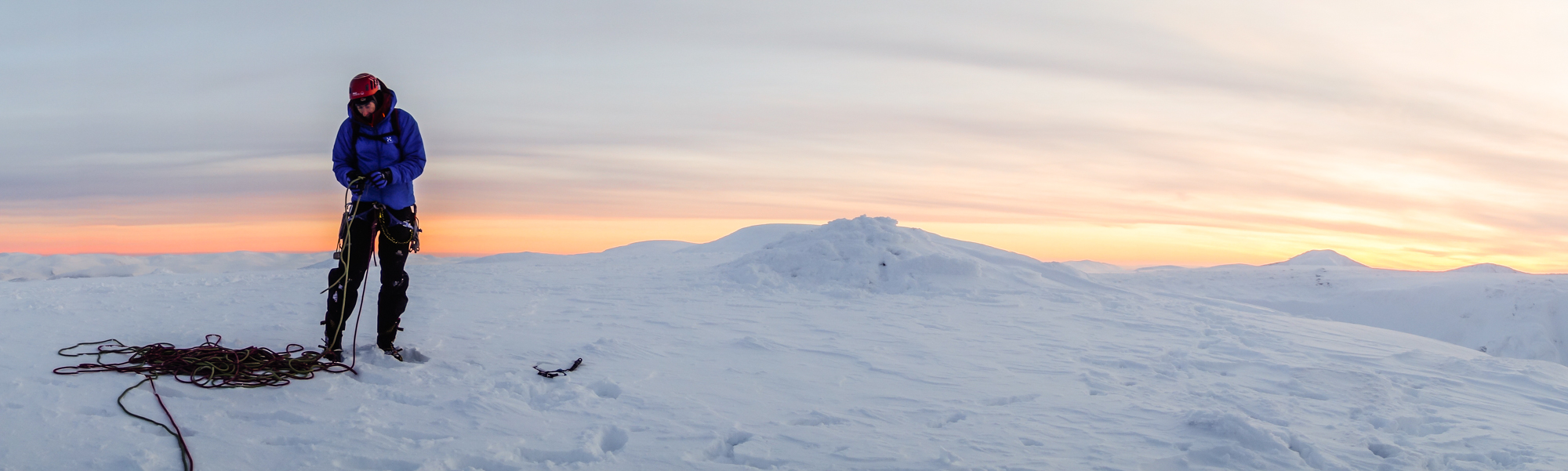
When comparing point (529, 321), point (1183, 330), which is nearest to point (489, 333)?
point (529, 321)

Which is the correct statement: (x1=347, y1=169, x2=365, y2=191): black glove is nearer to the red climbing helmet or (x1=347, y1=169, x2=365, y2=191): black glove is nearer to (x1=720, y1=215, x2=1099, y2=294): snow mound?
the red climbing helmet

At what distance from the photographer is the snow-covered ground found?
3.46 metres

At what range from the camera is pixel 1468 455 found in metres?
3.92

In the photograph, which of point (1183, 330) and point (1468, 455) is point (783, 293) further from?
point (1468, 455)

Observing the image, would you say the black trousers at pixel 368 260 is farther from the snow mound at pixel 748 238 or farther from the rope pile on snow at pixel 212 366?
the snow mound at pixel 748 238

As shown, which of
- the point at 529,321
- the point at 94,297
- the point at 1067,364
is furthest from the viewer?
the point at 94,297

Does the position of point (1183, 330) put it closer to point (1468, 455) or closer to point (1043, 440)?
point (1468, 455)

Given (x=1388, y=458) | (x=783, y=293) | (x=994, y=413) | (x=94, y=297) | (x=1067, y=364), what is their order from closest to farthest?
(x=1388, y=458) < (x=994, y=413) < (x=1067, y=364) < (x=94, y=297) < (x=783, y=293)

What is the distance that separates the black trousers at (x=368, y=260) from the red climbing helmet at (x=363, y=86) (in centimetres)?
73

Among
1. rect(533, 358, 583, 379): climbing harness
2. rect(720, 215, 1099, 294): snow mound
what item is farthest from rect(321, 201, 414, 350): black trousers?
rect(720, 215, 1099, 294): snow mound

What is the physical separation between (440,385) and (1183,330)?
24.3ft

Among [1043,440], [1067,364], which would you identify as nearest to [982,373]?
[1067,364]

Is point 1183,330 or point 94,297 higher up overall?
point 1183,330

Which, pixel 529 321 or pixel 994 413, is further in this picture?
pixel 529 321
